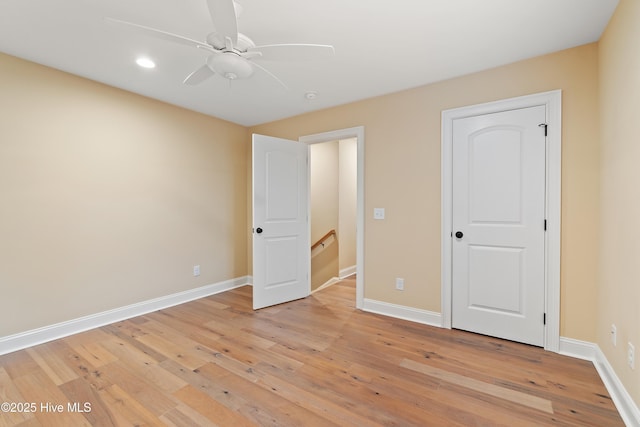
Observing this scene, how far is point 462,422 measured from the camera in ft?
5.16

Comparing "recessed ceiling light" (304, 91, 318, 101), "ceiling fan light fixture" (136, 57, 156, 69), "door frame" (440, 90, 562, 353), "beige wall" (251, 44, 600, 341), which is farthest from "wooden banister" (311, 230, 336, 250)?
"ceiling fan light fixture" (136, 57, 156, 69)

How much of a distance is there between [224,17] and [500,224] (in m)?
2.64

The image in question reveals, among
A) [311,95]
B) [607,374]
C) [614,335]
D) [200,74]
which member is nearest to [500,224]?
[614,335]

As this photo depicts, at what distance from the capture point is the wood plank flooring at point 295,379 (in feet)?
5.35

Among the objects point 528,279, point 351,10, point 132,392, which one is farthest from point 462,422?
point 351,10

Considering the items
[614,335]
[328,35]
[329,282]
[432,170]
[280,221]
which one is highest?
[328,35]

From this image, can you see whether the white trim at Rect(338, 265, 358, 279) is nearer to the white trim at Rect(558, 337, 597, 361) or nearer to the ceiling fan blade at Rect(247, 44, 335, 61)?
the white trim at Rect(558, 337, 597, 361)

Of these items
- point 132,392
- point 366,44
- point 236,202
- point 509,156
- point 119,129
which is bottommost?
point 132,392

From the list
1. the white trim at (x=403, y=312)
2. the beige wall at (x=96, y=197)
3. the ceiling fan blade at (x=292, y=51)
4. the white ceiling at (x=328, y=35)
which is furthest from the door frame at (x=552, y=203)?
the beige wall at (x=96, y=197)

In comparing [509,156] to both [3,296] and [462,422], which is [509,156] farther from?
[3,296]

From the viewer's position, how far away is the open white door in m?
3.38

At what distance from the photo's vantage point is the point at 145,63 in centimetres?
248

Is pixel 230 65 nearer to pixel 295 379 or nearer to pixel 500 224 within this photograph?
pixel 295 379

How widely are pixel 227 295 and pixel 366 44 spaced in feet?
11.2
